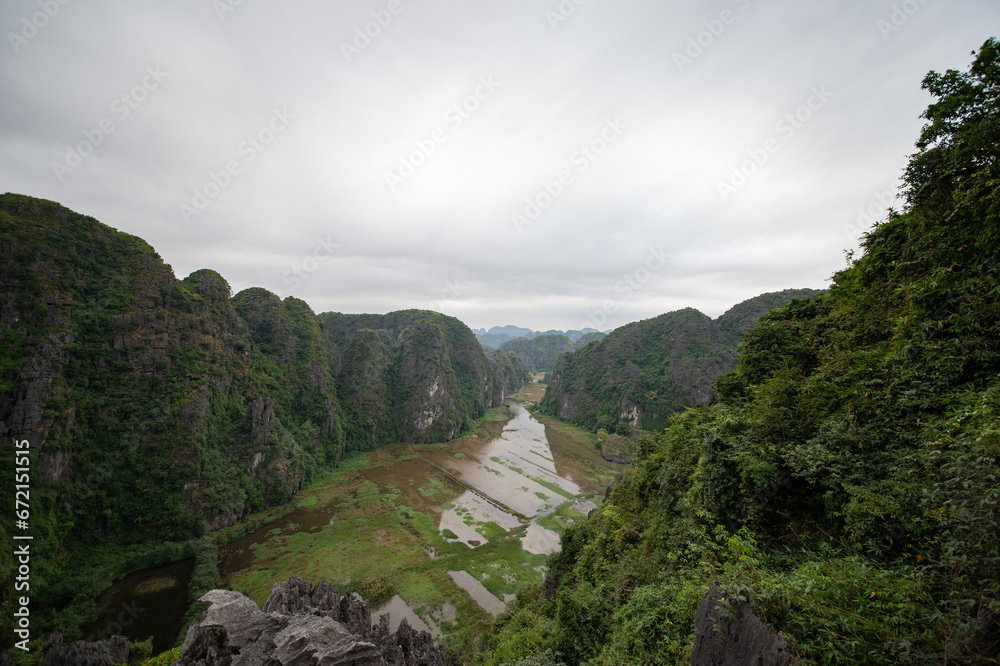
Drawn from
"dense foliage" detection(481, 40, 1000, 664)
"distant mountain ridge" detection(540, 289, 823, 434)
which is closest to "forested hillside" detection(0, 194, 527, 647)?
"dense foliage" detection(481, 40, 1000, 664)

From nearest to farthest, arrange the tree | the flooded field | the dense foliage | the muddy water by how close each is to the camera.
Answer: the dense foliage
the tree
the muddy water
the flooded field

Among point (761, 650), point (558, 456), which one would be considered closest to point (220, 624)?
point (761, 650)

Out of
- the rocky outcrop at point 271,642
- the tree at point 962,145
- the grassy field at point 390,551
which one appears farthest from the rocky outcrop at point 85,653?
the tree at point 962,145

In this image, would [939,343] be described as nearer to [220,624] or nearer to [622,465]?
[220,624]

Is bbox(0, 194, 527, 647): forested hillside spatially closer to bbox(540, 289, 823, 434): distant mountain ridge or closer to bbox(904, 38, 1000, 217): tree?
bbox(904, 38, 1000, 217): tree

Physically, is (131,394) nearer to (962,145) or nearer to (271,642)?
(271,642)

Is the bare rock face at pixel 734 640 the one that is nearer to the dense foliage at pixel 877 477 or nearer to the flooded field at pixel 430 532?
the dense foliage at pixel 877 477

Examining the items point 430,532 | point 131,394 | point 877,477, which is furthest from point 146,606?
point 877,477
